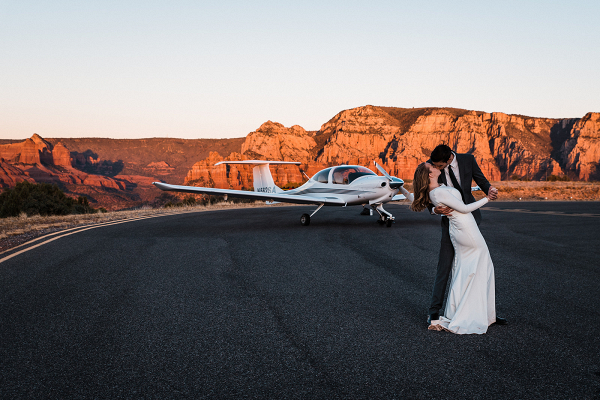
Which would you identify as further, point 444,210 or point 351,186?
point 351,186

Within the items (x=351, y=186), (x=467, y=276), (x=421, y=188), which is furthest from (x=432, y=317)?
(x=351, y=186)

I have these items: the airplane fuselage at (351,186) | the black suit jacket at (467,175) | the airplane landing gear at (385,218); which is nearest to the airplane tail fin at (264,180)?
the airplane fuselage at (351,186)

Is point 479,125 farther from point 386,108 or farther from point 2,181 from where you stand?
point 2,181

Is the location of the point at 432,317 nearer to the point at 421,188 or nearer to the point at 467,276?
the point at 467,276

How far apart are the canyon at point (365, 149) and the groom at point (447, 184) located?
142 m

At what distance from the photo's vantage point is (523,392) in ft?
9.84

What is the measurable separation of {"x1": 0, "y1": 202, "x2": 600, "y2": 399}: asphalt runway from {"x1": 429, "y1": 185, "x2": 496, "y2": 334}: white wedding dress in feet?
0.54

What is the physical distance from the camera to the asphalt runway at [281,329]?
3160 mm

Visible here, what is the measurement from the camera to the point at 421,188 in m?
4.48

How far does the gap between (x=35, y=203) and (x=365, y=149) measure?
147888 mm

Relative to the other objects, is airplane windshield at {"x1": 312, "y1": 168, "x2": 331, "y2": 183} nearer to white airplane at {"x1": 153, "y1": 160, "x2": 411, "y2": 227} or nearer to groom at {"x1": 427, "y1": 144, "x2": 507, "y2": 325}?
white airplane at {"x1": 153, "y1": 160, "x2": 411, "y2": 227}

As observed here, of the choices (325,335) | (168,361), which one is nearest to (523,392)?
(325,335)

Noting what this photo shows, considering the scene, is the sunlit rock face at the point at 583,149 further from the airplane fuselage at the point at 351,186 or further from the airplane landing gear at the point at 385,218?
the airplane fuselage at the point at 351,186

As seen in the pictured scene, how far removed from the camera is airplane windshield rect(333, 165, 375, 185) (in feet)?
47.9
